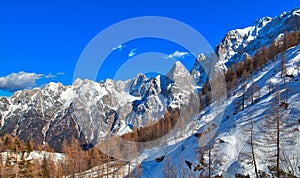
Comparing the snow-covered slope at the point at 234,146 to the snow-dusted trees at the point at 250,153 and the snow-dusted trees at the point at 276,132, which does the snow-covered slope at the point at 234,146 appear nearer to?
the snow-dusted trees at the point at 250,153

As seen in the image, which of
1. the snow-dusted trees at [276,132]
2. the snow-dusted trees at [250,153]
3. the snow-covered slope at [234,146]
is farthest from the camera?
the snow-covered slope at [234,146]

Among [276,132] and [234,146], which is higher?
[276,132]

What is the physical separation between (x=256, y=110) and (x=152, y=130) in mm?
57776

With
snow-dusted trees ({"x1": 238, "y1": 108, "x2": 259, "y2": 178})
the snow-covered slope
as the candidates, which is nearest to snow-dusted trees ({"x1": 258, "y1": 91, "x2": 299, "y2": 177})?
snow-dusted trees ({"x1": 238, "y1": 108, "x2": 259, "y2": 178})

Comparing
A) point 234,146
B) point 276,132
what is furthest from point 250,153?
point 234,146

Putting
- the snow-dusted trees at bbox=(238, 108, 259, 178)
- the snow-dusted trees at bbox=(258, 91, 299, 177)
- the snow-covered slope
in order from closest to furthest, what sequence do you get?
the snow-dusted trees at bbox=(258, 91, 299, 177)
the snow-dusted trees at bbox=(238, 108, 259, 178)
the snow-covered slope

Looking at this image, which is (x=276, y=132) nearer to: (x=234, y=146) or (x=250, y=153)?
(x=250, y=153)

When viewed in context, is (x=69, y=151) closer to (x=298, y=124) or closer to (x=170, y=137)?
(x=170, y=137)

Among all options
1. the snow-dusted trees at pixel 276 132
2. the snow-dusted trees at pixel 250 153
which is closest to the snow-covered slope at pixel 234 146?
the snow-dusted trees at pixel 250 153

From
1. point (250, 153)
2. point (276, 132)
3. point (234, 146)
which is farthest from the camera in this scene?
point (234, 146)

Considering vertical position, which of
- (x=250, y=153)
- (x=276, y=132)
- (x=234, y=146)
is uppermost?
(x=276, y=132)

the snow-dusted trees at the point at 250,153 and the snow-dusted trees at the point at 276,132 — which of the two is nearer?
the snow-dusted trees at the point at 276,132

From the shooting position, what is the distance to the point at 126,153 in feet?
210

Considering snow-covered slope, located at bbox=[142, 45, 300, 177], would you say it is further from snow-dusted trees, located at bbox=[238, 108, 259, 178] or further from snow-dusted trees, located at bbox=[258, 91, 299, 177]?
snow-dusted trees, located at bbox=[258, 91, 299, 177]
